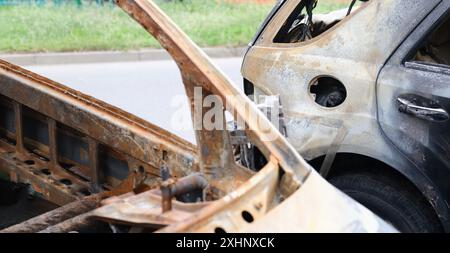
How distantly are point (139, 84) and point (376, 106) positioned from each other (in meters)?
5.76

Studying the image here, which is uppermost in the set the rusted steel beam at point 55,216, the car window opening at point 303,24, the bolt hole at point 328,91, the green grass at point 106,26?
the green grass at point 106,26

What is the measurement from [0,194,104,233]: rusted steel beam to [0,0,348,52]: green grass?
283 inches

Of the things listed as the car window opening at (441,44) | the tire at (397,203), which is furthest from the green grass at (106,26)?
the tire at (397,203)

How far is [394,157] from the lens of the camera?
2861mm

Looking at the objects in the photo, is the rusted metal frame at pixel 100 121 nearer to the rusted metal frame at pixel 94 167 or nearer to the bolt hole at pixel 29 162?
the rusted metal frame at pixel 94 167

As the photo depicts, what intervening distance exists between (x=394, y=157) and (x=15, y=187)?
2205 millimetres

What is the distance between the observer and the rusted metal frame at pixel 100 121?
2.73 meters

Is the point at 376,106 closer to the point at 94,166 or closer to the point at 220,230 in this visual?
the point at 220,230

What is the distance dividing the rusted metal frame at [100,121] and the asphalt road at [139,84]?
9.39 ft

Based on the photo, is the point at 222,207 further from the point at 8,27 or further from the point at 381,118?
the point at 8,27

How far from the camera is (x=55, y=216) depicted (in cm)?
269

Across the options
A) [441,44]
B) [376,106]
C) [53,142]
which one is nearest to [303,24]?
[441,44]

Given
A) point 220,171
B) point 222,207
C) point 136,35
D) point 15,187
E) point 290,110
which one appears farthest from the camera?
point 136,35
